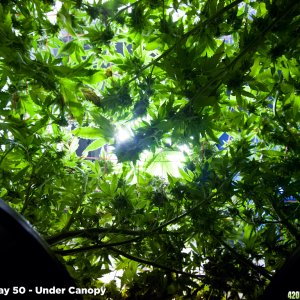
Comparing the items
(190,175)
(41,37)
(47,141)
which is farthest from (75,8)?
(190,175)

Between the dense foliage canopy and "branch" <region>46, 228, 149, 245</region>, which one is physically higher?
the dense foliage canopy

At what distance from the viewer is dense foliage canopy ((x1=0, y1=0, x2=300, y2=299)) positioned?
0.56 metres

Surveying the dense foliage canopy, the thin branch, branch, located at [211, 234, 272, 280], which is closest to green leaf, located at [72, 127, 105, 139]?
the dense foliage canopy

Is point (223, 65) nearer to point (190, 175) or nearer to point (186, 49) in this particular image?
point (186, 49)

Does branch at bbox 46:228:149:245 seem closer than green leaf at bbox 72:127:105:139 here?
No

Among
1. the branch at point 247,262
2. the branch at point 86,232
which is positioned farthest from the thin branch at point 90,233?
the branch at point 247,262

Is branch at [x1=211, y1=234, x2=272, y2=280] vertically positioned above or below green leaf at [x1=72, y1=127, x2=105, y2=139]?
below

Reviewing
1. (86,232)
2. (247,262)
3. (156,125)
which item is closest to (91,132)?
(156,125)

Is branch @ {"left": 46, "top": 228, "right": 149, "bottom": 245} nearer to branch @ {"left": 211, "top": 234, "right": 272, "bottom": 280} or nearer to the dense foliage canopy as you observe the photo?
the dense foliage canopy

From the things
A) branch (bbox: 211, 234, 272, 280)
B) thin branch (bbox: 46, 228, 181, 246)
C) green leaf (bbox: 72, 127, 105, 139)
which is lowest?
branch (bbox: 211, 234, 272, 280)

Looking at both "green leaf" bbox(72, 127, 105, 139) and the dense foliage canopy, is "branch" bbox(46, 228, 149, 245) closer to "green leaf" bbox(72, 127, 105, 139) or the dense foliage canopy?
the dense foliage canopy

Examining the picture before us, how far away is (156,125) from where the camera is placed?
566 millimetres

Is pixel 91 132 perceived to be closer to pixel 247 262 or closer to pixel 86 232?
pixel 86 232

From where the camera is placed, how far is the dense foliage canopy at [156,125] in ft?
1.83
